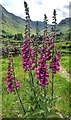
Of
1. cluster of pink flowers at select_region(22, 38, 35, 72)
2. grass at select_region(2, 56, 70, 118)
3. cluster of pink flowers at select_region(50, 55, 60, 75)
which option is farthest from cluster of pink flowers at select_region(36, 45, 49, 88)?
grass at select_region(2, 56, 70, 118)

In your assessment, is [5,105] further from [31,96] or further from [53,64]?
[53,64]

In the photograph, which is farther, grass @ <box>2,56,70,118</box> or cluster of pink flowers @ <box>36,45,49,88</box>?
grass @ <box>2,56,70,118</box>

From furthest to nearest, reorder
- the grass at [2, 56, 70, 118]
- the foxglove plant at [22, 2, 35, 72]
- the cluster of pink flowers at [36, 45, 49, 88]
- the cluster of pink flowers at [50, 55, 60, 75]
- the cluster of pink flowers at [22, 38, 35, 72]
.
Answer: the grass at [2, 56, 70, 118] → the cluster of pink flowers at [50, 55, 60, 75] → the cluster of pink flowers at [22, 38, 35, 72] → the foxglove plant at [22, 2, 35, 72] → the cluster of pink flowers at [36, 45, 49, 88]

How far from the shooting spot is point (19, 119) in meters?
13.6

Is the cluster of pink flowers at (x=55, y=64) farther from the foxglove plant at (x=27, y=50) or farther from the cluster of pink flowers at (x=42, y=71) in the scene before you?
the cluster of pink flowers at (x=42, y=71)

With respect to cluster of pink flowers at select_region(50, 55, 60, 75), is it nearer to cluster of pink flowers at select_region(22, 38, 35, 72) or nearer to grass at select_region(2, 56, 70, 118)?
cluster of pink flowers at select_region(22, 38, 35, 72)

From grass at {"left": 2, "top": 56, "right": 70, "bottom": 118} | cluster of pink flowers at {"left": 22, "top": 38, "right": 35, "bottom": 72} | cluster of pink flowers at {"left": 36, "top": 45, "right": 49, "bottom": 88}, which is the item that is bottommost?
grass at {"left": 2, "top": 56, "right": 70, "bottom": 118}

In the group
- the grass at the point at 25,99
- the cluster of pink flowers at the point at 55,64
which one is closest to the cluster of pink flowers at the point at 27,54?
the cluster of pink flowers at the point at 55,64

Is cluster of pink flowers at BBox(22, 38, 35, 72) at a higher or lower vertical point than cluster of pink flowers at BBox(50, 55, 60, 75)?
higher

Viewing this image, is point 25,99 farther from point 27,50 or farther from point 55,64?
point 27,50

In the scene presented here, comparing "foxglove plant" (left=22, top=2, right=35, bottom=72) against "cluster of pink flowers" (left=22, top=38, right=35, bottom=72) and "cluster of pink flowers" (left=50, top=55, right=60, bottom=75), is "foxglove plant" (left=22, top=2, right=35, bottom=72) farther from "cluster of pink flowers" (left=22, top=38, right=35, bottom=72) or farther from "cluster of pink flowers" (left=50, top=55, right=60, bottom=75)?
"cluster of pink flowers" (left=50, top=55, right=60, bottom=75)

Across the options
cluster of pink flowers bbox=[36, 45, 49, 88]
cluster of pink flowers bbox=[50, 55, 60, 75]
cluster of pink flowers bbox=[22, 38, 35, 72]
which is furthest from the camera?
cluster of pink flowers bbox=[50, 55, 60, 75]

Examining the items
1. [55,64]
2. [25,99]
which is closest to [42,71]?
[55,64]

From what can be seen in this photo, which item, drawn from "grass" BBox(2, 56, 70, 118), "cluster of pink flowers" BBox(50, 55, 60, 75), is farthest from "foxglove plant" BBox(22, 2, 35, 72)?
"grass" BBox(2, 56, 70, 118)
